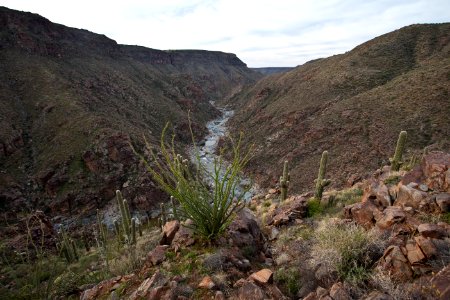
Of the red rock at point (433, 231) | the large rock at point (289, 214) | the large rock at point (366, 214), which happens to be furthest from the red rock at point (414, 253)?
the large rock at point (289, 214)

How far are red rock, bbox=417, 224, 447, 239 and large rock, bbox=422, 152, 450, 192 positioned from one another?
1667 mm

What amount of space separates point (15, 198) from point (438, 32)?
158 feet

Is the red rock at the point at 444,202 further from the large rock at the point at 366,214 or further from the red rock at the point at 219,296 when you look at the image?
the red rock at the point at 219,296

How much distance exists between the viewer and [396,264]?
3.56 meters

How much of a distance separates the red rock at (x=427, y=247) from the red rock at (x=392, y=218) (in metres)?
0.93

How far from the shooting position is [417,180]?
5.79 m

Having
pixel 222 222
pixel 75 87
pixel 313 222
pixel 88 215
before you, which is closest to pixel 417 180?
pixel 313 222

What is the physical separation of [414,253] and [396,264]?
27 cm

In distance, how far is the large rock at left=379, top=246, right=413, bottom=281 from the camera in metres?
3.44

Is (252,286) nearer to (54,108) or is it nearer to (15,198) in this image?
(15,198)

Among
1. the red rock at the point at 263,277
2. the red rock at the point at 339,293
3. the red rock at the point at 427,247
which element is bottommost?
the red rock at the point at 263,277

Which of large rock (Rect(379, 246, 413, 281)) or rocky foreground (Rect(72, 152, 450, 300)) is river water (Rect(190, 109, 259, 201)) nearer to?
rocky foreground (Rect(72, 152, 450, 300))

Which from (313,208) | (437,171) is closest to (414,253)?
(437,171)

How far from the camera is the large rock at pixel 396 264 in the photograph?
135 inches
